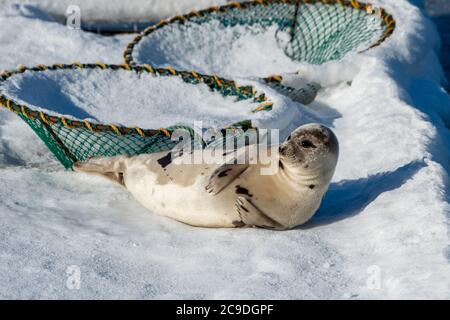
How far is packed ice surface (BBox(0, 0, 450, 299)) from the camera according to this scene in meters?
3.33

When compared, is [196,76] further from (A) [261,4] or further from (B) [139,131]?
(A) [261,4]

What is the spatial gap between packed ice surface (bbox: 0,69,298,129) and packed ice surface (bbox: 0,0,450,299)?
0.93 ft

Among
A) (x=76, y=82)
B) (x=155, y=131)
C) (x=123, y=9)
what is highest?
(x=155, y=131)

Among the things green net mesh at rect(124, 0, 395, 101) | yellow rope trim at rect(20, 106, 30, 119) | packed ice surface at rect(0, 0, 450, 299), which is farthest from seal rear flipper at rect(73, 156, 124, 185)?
green net mesh at rect(124, 0, 395, 101)

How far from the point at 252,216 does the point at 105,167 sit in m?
1.06

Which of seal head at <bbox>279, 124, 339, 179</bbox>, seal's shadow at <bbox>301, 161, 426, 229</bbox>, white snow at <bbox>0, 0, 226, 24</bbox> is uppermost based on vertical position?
seal head at <bbox>279, 124, 339, 179</bbox>

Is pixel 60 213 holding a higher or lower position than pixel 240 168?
lower

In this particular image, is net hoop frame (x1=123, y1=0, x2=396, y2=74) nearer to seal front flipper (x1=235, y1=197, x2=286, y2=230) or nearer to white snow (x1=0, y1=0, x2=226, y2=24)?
white snow (x1=0, y1=0, x2=226, y2=24)

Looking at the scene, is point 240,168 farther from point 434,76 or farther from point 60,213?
point 434,76

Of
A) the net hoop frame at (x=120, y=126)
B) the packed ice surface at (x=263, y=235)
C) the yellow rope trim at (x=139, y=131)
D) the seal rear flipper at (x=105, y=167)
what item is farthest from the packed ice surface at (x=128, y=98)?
the yellow rope trim at (x=139, y=131)

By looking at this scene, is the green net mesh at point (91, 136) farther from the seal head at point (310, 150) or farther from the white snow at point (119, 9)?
the white snow at point (119, 9)
